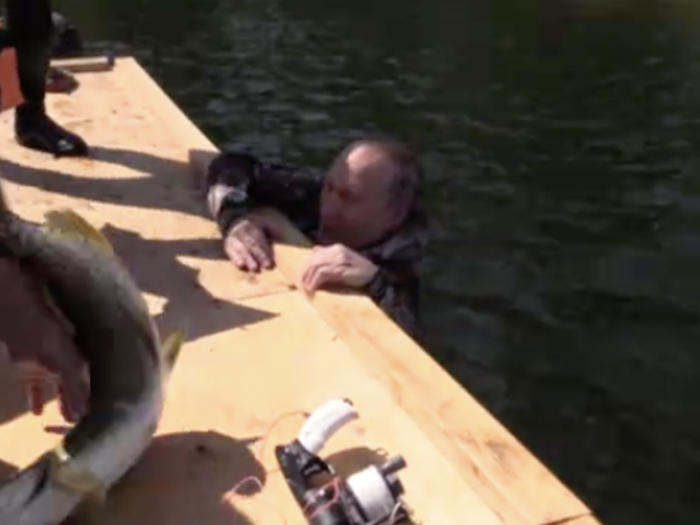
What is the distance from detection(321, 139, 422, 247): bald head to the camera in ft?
19.6

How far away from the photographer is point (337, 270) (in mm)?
5523

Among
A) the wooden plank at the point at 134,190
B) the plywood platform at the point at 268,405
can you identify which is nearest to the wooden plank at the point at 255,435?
the plywood platform at the point at 268,405

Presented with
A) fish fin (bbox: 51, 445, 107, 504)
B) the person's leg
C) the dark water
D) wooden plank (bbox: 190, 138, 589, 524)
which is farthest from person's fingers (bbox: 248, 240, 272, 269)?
fish fin (bbox: 51, 445, 107, 504)

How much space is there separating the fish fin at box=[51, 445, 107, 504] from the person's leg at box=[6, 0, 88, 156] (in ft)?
11.5

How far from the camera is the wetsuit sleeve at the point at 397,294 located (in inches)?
223

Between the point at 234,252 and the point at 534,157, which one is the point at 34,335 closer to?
the point at 234,252

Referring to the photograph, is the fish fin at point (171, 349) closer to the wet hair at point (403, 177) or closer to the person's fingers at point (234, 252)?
the person's fingers at point (234, 252)

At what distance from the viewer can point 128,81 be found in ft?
30.3

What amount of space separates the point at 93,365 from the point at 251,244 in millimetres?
2235

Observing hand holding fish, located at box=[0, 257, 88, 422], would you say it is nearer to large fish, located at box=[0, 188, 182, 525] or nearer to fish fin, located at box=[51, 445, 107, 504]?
large fish, located at box=[0, 188, 182, 525]

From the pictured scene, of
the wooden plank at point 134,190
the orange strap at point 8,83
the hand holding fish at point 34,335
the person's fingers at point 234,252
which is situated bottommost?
the wooden plank at point 134,190

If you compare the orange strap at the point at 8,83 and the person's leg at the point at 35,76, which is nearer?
the orange strap at the point at 8,83

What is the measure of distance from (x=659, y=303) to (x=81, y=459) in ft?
19.2

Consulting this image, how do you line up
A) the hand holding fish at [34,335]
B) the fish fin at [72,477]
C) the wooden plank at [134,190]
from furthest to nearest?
the wooden plank at [134,190], the fish fin at [72,477], the hand holding fish at [34,335]
